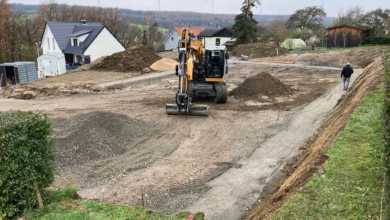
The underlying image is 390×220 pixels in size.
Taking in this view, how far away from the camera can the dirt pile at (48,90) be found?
23.0 meters

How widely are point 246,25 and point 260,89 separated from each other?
30.4 metres

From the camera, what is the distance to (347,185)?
7.15 metres

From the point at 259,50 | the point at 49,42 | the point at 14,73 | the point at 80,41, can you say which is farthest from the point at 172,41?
the point at 14,73

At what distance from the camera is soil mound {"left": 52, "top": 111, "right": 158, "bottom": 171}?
1155cm

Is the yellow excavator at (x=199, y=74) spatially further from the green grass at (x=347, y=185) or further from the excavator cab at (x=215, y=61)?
the green grass at (x=347, y=185)

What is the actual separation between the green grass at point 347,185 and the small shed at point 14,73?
1166 inches

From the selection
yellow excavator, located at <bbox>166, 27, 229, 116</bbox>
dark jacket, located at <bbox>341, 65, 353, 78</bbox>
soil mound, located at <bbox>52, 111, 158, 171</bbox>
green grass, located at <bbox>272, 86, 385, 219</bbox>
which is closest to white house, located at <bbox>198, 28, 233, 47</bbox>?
dark jacket, located at <bbox>341, 65, 353, 78</bbox>

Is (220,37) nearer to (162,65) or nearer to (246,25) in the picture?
(246,25)

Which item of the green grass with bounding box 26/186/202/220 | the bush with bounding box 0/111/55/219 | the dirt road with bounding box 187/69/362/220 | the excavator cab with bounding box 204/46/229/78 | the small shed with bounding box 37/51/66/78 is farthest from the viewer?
the small shed with bounding box 37/51/66/78

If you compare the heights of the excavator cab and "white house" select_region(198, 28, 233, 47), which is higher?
"white house" select_region(198, 28, 233, 47)

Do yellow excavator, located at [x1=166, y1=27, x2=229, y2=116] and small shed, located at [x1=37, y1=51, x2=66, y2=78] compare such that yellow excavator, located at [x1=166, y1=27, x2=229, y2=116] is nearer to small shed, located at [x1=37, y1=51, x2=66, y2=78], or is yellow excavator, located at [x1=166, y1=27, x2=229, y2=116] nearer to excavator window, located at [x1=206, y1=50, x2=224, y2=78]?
excavator window, located at [x1=206, y1=50, x2=224, y2=78]

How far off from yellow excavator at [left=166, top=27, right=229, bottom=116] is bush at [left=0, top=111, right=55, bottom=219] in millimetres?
9282

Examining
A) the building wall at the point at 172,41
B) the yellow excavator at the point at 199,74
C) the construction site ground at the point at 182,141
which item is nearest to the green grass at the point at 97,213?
the construction site ground at the point at 182,141

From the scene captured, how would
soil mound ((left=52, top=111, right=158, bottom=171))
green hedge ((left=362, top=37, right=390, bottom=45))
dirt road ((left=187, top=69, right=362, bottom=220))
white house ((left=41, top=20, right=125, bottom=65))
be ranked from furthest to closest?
1. white house ((left=41, top=20, right=125, bottom=65))
2. green hedge ((left=362, top=37, right=390, bottom=45))
3. soil mound ((left=52, top=111, right=158, bottom=171))
4. dirt road ((left=187, top=69, right=362, bottom=220))
